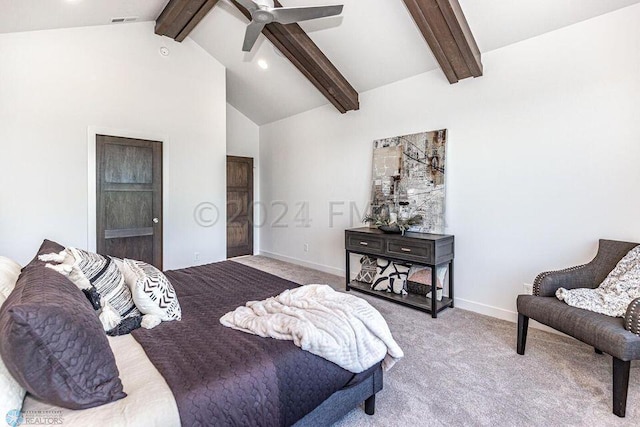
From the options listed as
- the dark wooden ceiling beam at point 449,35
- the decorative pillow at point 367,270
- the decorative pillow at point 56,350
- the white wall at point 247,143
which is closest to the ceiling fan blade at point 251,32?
the dark wooden ceiling beam at point 449,35

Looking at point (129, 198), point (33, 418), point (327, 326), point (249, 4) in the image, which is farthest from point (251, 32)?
point (33, 418)

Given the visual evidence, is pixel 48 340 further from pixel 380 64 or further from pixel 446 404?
pixel 380 64

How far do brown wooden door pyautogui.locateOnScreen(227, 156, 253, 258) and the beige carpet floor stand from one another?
408cm

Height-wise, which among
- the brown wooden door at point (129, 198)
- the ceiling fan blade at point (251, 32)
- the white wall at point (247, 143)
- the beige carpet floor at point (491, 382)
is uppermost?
the ceiling fan blade at point (251, 32)

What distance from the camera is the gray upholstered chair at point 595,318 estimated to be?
181cm

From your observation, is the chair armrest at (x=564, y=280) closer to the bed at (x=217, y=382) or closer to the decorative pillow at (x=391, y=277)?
the decorative pillow at (x=391, y=277)

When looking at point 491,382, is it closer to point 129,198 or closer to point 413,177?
point 413,177

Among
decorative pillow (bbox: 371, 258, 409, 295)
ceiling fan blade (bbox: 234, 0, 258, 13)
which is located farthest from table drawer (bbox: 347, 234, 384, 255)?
ceiling fan blade (bbox: 234, 0, 258, 13)

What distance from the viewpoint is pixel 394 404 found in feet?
6.34

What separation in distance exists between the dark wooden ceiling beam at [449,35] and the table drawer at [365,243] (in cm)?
204

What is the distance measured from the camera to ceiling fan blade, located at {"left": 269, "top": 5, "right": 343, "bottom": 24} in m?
2.62

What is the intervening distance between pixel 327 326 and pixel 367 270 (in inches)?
108

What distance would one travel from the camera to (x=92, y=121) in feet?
12.7

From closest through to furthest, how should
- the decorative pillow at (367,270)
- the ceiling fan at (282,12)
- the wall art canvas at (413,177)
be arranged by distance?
the ceiling fan at (282,12)
the wall art canvas at (413,177)
the decorative pillow at (367,270)
